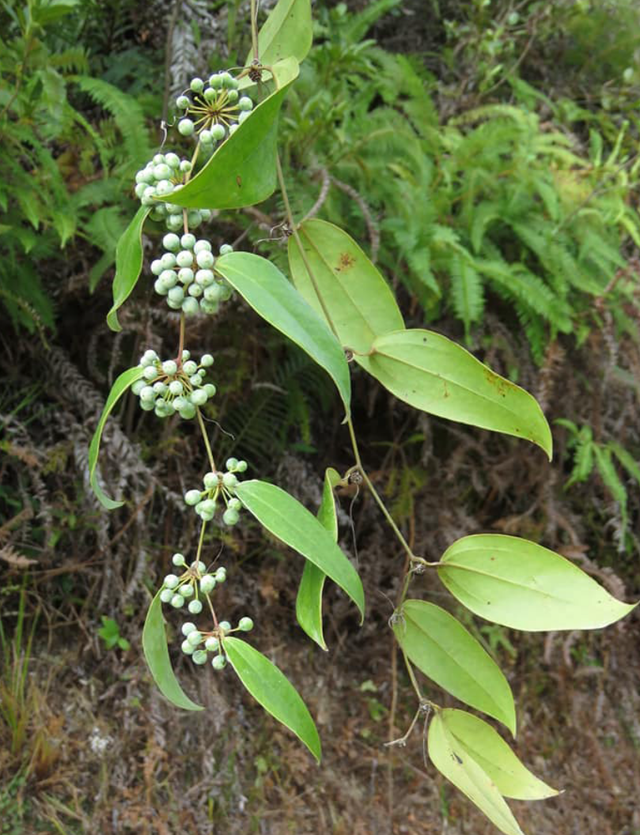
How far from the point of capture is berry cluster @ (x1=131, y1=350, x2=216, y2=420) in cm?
42

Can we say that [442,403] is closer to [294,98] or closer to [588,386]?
[294,98]

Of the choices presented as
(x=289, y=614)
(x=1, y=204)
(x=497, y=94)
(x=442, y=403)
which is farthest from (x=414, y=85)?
(x=442, y=403)

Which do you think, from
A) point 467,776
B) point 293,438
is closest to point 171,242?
point 467,776

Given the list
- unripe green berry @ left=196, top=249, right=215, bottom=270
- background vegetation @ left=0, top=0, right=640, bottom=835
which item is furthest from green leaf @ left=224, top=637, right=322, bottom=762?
background vegetation @ left=0, top=0, right=640, bottom=835

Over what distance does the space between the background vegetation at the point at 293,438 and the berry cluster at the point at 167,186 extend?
2.37ft

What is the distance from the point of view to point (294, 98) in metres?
1.31

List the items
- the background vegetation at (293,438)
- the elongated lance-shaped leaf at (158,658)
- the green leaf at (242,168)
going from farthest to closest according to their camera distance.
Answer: the background vegetation at (293,438)
the elongated lance-shaped leaf at (158,658)
the green leaf at (242,168)

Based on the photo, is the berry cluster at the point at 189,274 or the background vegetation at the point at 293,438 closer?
the berry cluster at the point at 189,274

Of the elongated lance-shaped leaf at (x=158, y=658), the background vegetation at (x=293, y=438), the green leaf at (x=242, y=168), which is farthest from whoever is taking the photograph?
the background vegetation at (x=293, y=438)

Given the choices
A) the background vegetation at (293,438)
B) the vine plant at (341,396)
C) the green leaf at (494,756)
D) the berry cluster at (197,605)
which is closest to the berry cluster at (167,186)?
the vine plant at (341,396)

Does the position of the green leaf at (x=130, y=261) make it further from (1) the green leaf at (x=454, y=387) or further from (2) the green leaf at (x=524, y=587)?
(2) the green leaf at (x=524, y=587)

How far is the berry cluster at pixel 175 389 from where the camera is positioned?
0.42 m

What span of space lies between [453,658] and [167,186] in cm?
36

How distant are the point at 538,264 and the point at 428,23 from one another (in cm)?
123
